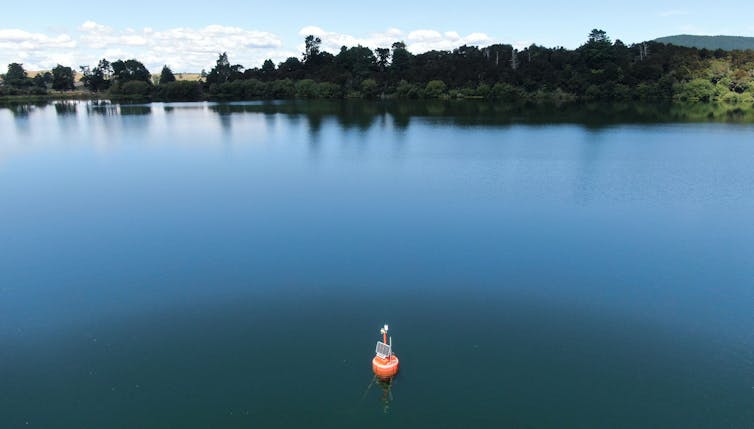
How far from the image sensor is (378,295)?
15.9 metres

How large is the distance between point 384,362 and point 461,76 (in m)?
95.1

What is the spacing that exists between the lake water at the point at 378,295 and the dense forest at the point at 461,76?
62.7 m

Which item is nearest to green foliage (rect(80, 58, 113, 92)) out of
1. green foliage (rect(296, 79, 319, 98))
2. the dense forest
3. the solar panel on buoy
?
the dense forest

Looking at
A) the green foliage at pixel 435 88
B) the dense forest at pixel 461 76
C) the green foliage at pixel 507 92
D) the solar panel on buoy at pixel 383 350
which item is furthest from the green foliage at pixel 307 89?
the solar panel on buoy at pixel 383 350

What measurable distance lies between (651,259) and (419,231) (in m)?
8.46

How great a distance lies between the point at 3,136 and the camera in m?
50.9

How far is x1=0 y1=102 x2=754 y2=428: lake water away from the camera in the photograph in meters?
11.2

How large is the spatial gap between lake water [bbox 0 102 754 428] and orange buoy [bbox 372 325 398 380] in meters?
0.32

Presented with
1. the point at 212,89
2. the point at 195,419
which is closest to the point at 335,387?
the point at 195,419

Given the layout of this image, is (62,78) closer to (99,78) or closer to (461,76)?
(99,78)

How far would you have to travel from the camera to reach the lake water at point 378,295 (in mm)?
11250

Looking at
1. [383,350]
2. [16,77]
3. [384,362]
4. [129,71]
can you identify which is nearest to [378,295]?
[383,350]

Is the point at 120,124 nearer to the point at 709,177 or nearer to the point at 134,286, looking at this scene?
the point at 134,286

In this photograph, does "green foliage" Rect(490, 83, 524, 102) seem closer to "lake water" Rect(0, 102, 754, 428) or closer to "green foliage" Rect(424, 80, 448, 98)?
"green foliage" Rect(424, 80, 448, 98)
